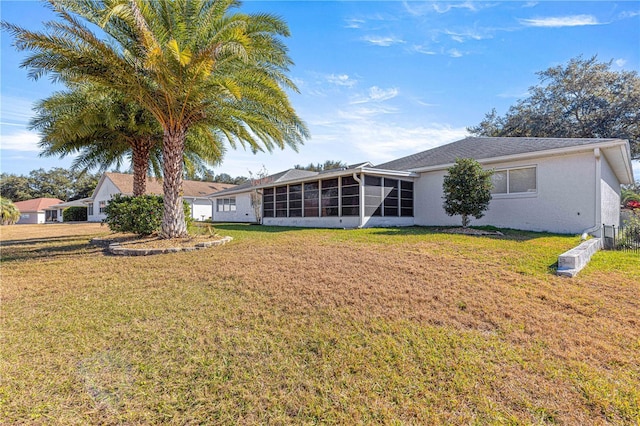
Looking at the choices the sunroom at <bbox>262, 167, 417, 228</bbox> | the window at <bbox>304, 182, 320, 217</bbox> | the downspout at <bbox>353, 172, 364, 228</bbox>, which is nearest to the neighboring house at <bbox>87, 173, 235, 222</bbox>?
the window at <bbox>304, 182, 320, 217</bbox>

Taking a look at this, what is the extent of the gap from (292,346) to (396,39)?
393 inches

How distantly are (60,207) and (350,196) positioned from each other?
44.6 m

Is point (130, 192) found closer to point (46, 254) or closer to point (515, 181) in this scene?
point (46, 254)

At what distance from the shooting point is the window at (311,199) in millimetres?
15594

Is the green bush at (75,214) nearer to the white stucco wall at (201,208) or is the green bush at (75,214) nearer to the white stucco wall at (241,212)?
the white stucco wall at (201,208)

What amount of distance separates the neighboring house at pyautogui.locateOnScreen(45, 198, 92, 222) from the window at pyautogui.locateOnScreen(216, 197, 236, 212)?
61.7ft

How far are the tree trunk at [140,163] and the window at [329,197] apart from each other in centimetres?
789

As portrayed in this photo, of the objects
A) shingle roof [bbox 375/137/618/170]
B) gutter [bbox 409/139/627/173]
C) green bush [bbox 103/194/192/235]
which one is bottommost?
green bush [bbox 103/194/192/235]

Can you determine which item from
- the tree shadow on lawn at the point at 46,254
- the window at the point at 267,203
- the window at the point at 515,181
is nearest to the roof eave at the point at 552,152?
the window at the point at 515,181

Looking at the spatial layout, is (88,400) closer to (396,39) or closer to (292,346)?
(292,346)

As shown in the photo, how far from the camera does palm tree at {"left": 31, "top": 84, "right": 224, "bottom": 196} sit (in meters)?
10.2

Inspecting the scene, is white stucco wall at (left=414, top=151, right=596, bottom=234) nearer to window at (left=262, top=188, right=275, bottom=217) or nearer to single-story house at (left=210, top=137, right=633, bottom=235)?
single-story house at (left=210, top=137, right=633, bottom=235)

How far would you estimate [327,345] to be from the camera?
136 inches

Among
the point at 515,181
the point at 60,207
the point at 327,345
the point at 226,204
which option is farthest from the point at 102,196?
the point at 327,345
